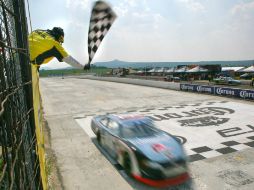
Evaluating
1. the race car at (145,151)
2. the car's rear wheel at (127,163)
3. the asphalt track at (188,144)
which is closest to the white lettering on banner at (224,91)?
the asphalt track at (188,144)

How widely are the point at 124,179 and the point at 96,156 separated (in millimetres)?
1899

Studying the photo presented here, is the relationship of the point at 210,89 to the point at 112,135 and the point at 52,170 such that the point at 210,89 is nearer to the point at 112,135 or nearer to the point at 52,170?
the point at 112,135

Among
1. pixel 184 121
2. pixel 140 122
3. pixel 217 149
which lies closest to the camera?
pixel 140 122

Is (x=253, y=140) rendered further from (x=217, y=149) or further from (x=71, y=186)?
(x=71, y=186)

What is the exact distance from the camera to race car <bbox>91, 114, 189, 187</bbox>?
5.79 metres

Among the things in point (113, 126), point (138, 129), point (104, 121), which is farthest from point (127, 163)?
point (104, 121)

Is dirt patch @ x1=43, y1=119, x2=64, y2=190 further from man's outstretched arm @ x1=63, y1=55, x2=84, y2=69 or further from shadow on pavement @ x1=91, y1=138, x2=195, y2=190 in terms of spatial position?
man's outstretched arm @ x1=63, y1=55, x2=84, y2=69

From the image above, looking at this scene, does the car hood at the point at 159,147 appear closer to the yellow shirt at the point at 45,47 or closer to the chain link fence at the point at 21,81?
the chain link fence at the point at 21,81

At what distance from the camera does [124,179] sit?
660 cm

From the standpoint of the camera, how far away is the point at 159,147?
20.9 ft

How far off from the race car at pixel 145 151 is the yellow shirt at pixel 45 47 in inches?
138

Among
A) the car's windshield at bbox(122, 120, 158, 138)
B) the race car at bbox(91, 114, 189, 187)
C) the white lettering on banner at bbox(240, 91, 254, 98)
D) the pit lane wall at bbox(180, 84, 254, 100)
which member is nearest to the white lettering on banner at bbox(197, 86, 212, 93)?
the pit lane wall at bbox(180, 84, 254, 100)

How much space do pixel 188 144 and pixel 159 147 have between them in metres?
3.19

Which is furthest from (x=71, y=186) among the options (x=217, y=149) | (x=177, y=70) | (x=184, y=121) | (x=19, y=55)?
(x=177, y=70)
